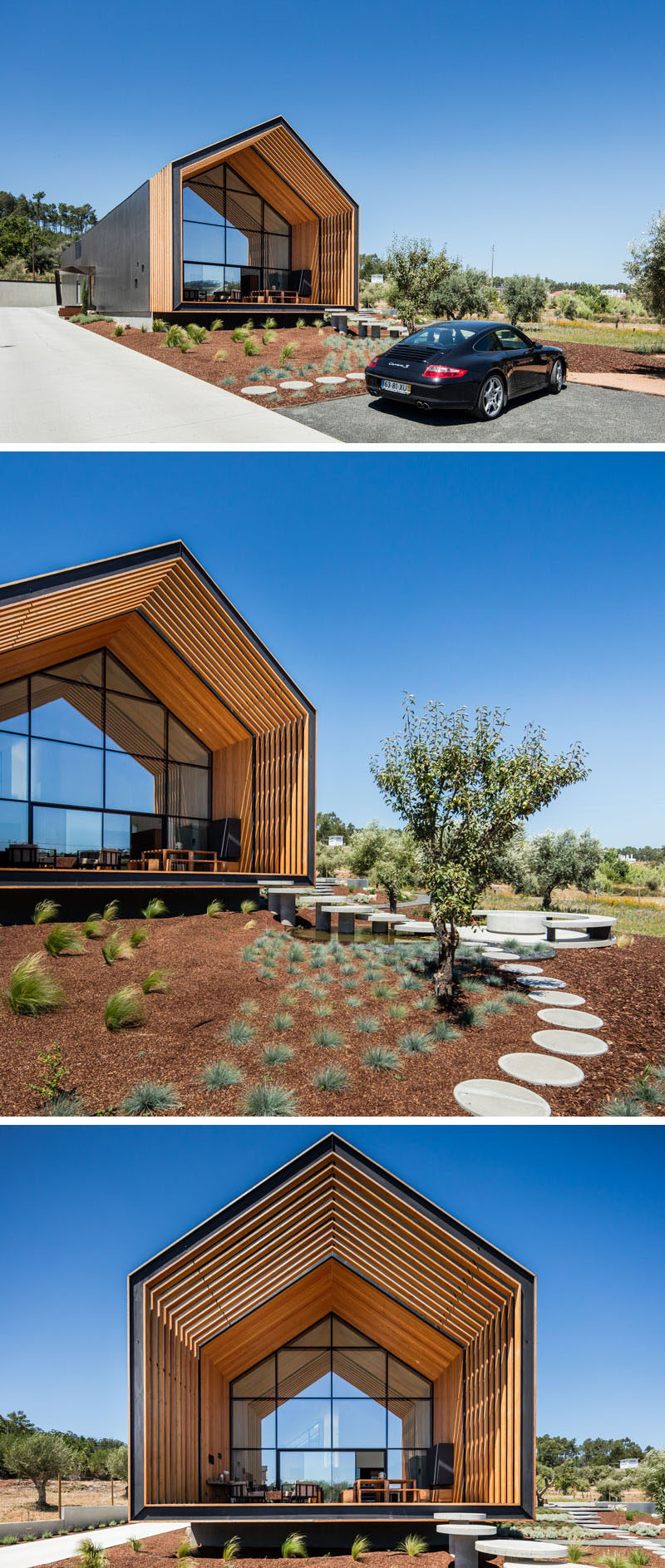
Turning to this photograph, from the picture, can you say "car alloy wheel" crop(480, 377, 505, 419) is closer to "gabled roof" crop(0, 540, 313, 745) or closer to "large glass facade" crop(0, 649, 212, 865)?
"gabled roof" crop(0, 540, 313, 745)

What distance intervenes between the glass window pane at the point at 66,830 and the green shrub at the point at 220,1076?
6.87 m

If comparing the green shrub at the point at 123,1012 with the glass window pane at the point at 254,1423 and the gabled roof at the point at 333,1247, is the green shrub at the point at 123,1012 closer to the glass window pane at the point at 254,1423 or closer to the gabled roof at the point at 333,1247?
the gabled roof at the point at 333,1247

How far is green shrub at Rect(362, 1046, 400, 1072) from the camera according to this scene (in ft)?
29.9

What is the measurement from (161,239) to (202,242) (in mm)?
1524

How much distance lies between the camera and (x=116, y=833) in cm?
1580

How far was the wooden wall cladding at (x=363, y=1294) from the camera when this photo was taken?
9273mm

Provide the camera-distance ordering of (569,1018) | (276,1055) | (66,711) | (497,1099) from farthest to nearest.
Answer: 1. (66,711)
2. (569,1018)
3. (276,1055)
4. (497,1099)

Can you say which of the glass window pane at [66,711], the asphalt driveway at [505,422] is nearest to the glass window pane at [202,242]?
the asphalt driveway at [505,422]

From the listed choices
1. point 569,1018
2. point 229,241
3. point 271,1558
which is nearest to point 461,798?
point 569,1018

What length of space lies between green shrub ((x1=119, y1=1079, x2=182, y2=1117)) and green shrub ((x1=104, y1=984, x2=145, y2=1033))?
1.14 m

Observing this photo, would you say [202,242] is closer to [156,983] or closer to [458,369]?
[458,369]

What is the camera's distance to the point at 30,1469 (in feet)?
78.7

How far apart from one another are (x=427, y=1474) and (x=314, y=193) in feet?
95.6

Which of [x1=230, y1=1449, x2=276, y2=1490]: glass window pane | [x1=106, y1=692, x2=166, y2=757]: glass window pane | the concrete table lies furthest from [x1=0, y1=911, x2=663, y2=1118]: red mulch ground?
[x1=230, y1=1449, x2=276, y2=1490]: glass window pane
